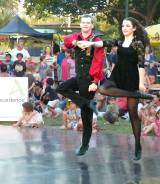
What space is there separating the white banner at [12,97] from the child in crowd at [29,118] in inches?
32.9

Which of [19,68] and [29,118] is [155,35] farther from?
[29,118]

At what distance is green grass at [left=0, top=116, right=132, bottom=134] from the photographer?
12.3 metres

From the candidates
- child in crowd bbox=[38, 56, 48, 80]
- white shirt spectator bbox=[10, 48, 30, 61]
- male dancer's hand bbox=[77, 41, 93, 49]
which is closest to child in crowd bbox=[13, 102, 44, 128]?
male dancer's hand bbox=[77, 41, 93, 49]

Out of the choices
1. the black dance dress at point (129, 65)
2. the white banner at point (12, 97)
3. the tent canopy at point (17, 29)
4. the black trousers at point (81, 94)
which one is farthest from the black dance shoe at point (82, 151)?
the tent canopy at point (17, 29)

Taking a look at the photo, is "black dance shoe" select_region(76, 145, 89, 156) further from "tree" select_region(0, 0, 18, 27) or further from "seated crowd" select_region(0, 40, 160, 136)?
"tree" select_region(0, 0, 18, 27)

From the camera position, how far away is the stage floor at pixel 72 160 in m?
6.72

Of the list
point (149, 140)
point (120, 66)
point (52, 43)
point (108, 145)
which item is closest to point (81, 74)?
point (120, 66)

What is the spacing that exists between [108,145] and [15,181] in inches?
135

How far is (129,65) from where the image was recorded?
800cm

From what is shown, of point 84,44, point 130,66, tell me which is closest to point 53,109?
point 130,66

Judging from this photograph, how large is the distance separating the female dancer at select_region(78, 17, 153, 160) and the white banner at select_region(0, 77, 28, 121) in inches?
243

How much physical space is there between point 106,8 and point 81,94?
3347 cm

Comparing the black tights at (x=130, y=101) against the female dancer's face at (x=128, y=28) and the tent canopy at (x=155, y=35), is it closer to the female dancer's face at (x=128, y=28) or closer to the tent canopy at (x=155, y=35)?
the female dancer's face at (x=128, y=28)

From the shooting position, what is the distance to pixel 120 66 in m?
8.07
